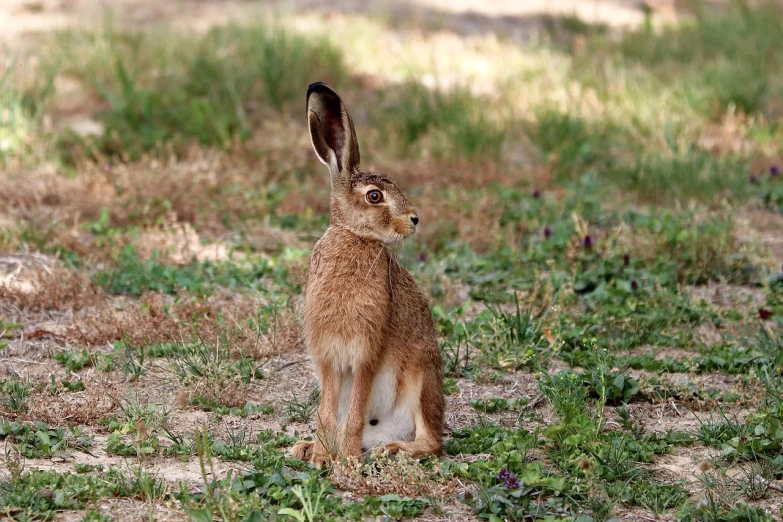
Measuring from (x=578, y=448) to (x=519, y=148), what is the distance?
5.43 metres

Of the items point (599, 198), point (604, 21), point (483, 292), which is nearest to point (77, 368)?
point (483, 292)

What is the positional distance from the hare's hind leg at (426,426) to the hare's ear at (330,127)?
97cm

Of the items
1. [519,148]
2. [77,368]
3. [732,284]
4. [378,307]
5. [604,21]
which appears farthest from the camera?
[604,21]

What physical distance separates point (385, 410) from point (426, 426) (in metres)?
0.22

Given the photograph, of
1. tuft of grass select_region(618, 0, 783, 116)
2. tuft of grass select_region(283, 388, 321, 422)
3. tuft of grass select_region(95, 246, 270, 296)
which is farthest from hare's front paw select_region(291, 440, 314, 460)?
tuft of grass select_region(618, 0, 783, 116)

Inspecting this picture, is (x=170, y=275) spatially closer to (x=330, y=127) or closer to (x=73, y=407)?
(x=73, y=407)

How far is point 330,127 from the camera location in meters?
4.68

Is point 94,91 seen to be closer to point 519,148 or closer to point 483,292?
point 519,148

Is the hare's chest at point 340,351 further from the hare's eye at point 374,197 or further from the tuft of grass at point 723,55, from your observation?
the tuft of grass at point 723,55

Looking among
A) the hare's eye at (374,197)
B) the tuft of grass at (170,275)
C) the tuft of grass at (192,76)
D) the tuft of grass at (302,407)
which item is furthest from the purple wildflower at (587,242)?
the tuft of grass at (192,76)

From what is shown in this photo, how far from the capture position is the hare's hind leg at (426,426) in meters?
4.55

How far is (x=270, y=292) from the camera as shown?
6582 millimetres

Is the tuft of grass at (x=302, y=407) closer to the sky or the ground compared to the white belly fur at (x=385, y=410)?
closer to the ground

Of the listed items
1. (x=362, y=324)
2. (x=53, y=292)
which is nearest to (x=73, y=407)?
(x=362, y=324)
